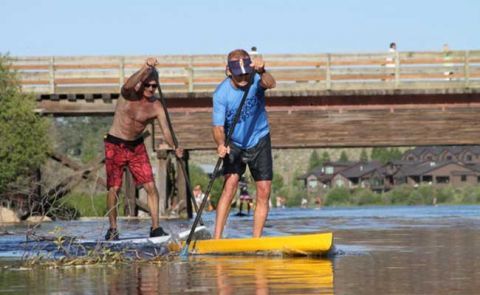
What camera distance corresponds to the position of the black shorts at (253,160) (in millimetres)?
12977

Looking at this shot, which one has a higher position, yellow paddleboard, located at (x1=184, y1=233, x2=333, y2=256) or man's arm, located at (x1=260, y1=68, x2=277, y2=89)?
man's arm, located at (x1=260, y1=68, x2=277, y2=89)

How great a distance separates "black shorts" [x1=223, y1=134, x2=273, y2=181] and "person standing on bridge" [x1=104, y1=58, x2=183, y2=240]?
5.56 feet

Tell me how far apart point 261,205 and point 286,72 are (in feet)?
83.1

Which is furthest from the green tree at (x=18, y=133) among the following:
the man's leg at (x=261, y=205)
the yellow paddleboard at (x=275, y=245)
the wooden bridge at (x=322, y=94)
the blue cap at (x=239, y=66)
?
the yellow paddleboard at (x=275, y=245)

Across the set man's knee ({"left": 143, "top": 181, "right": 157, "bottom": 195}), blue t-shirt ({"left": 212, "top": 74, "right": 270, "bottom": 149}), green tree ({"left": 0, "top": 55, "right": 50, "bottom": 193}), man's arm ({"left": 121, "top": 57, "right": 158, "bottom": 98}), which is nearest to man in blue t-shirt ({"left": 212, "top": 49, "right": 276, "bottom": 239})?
blue t-shirt ({"left": 212, "top": 74, "right": 270, "bottom": 149})

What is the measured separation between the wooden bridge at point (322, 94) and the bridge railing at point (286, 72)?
27mm

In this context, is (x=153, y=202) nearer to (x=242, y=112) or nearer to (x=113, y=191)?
(x=113, y=191)

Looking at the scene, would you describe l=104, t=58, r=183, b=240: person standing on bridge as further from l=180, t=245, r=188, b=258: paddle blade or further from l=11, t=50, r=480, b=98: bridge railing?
l=11, t=50, r=480, b=98: bridge railing

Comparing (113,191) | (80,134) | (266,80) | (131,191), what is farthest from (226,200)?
(80,134)

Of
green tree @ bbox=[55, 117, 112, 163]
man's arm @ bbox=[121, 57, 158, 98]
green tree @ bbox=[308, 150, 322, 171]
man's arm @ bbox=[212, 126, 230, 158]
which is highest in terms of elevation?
man's arm @ bbox=[121, 57, 158, 98]

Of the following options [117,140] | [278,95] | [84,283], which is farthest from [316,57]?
[84,283]

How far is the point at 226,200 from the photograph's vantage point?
42.8ft

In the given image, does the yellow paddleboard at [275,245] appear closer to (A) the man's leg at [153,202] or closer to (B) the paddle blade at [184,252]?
(B) the paddle blade at [184,252]

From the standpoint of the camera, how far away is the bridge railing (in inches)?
1480
